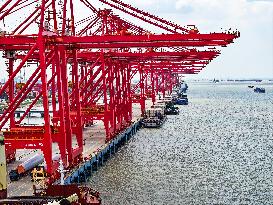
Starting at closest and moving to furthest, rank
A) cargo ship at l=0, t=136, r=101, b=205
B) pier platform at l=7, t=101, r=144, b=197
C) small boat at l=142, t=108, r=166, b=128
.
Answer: cargo ship at l=0, t=136, r=101, b=205 → pier platform at l=7, t=101, r=144, b=197 → small boat at l=142, t=108, r=166, b=128

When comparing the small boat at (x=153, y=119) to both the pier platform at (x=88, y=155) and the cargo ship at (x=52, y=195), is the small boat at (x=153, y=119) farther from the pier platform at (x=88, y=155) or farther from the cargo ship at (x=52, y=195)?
the cargo ship at (x=52, y=195)

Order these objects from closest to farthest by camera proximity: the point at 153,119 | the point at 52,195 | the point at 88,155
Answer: the point at 52,195 < the point at 88,155 < the point at 153,119

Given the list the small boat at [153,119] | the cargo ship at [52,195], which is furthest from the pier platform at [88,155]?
the small boat at [153,119]

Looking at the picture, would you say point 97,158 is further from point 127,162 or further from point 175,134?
point 175,134

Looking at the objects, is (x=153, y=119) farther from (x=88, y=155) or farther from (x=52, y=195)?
(x=52, y=195)

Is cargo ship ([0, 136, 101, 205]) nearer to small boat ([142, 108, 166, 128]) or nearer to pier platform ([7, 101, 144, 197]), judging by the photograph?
pier platform ([7, 101, 144, 197])

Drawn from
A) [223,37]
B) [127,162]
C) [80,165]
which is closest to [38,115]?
[127,162]

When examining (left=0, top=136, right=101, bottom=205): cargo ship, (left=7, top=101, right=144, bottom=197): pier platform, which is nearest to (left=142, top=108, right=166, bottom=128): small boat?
(left=7, top=101, right=144, bottom=197): pier platform

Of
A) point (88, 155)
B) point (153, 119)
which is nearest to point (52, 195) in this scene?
point (88, 155)
